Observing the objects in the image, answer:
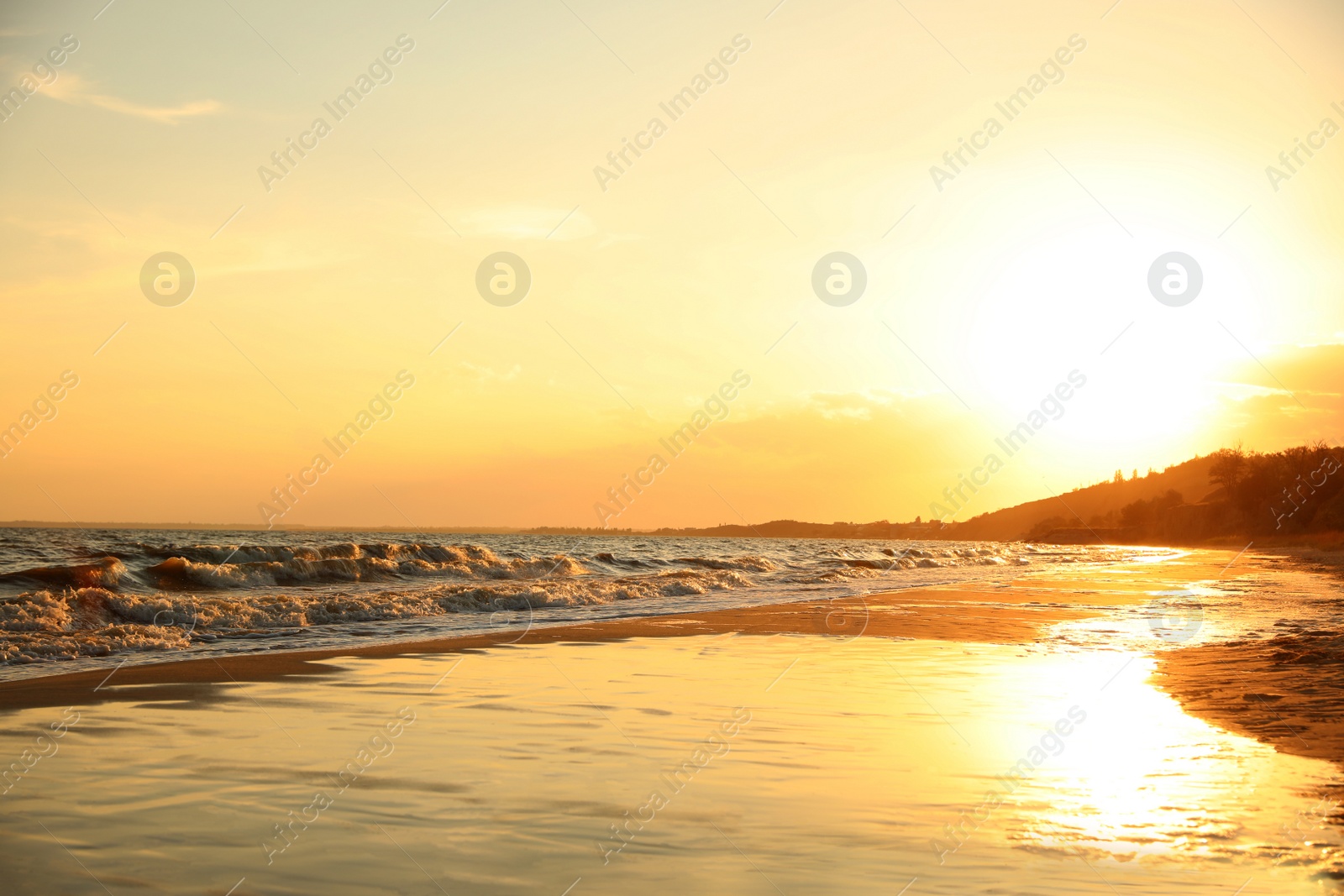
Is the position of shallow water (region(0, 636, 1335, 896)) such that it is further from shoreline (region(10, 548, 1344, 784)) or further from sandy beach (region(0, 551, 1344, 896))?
shoreline (region(10, 548, 1344, 784))

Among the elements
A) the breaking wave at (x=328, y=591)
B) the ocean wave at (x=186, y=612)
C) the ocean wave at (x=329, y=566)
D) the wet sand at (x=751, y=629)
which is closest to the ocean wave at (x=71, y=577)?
the breaking wave at (x=328, y=591)

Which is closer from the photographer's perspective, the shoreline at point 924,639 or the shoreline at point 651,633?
the shoreline at point 924,639

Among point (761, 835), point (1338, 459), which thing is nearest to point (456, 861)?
point (761, 835)

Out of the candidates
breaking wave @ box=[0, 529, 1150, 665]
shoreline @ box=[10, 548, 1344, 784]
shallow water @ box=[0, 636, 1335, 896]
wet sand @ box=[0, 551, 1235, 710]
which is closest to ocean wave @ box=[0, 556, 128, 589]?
breaking wave @ box=[0, 529, 1150, 665]

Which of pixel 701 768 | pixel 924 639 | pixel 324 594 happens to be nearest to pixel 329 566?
pixel 324 594

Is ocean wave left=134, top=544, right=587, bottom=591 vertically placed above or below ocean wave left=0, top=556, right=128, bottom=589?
below

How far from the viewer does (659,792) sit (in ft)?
20.5

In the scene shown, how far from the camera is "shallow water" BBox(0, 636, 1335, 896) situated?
473 cm

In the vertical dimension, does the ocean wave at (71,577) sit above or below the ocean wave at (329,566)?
above

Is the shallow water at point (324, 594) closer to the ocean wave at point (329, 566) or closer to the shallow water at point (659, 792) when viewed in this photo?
the ocean wave at point (329, 566)

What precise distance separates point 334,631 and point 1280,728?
1448cm

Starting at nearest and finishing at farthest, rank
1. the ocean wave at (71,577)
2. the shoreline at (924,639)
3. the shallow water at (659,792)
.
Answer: the shallow water at (659,792) < the shoreline at (924,639) < the ocean wave at (71,577)

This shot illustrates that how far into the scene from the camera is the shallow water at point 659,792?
15.5ft

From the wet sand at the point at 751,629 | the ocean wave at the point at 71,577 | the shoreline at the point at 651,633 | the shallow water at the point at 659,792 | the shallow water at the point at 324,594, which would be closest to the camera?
the shallow water at the point at 659,792
